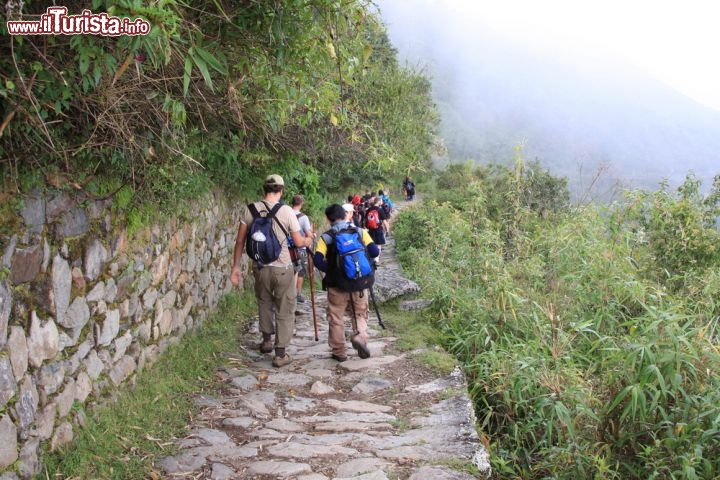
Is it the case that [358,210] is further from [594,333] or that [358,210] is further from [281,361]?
[594,333]

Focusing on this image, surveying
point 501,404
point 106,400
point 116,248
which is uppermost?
point 116,248

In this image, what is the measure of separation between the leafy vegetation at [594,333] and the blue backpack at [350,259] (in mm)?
1494

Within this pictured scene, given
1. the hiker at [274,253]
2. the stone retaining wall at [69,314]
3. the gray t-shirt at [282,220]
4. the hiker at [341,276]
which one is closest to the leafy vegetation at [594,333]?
the hiker at [341,276]

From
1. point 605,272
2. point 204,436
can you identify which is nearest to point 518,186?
point 605,272

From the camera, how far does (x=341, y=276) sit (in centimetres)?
546

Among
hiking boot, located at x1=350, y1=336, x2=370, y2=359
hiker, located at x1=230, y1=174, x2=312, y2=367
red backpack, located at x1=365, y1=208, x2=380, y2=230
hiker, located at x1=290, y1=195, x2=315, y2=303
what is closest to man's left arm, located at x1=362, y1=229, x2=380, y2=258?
hiker, located at x1=230, y1=174, x2=312, y2=367

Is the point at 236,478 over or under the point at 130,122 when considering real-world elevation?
under

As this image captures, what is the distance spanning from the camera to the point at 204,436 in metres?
4.00

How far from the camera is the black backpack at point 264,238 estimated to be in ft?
17.3

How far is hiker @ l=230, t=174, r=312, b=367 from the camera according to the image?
5.31m

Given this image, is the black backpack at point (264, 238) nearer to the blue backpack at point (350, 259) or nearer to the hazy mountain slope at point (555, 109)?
the blue backpack at point (350, 259)

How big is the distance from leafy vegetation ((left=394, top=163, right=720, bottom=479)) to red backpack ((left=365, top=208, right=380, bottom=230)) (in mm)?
1511

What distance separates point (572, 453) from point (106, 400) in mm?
3337

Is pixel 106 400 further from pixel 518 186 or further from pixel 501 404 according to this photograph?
pixel 518 186
